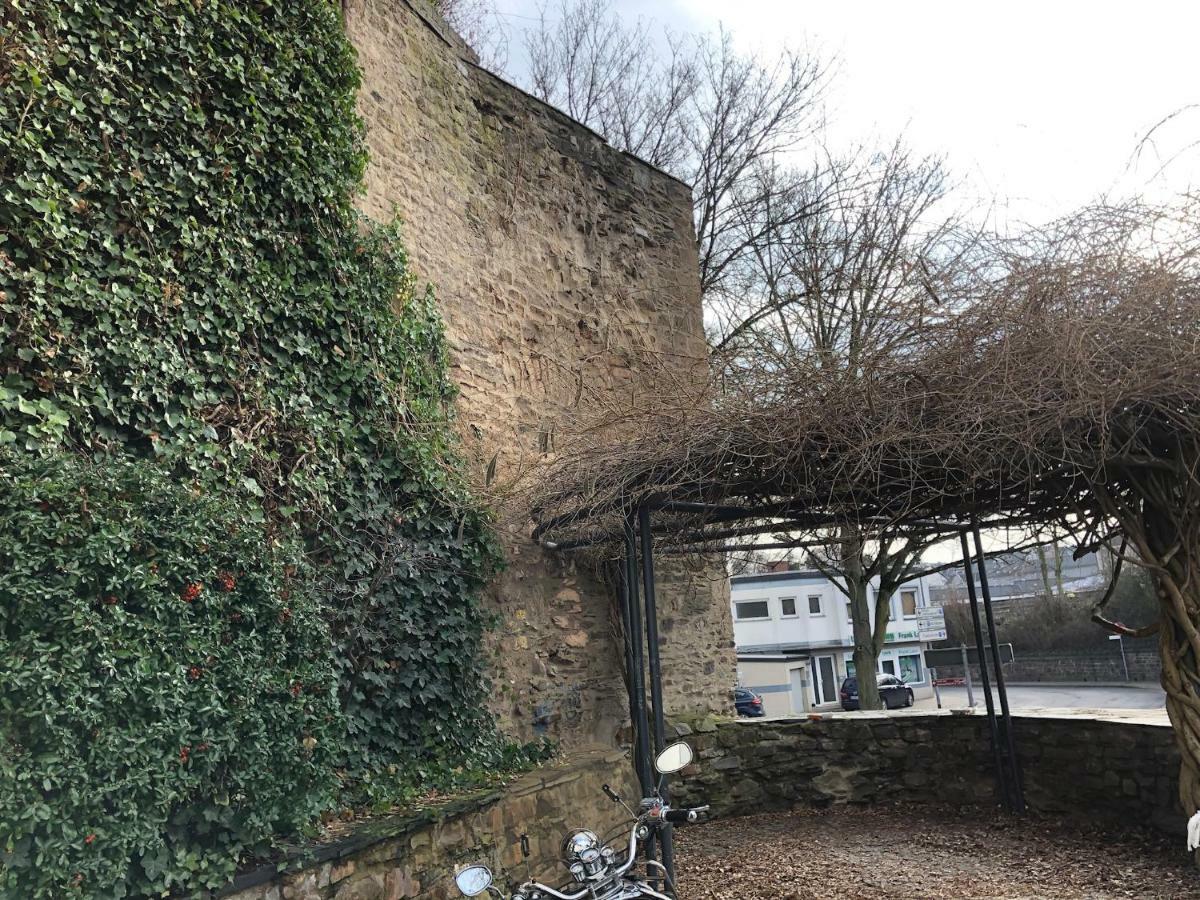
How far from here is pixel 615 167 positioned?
28.4 ft

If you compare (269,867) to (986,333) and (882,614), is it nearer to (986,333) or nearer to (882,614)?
(986,333)

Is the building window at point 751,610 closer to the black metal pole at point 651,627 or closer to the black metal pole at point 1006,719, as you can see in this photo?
the black metal pole at point 1006,719

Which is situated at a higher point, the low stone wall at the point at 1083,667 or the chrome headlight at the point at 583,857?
the chrome headlight at the point at 583,857

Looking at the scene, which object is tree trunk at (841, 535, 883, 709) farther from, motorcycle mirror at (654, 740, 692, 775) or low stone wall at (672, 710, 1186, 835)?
motorcycle mirror at (654, 740, 692, 775)

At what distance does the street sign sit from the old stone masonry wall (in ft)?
86.4

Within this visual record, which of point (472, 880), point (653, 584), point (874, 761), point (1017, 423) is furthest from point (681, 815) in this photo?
point (874, 761)

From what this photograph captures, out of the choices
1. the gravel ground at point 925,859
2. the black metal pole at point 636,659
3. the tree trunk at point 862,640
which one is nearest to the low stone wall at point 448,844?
the black metal pole at point 636,659

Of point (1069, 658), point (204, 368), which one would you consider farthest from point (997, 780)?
point (1069, 658)

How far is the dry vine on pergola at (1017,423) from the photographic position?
421cm

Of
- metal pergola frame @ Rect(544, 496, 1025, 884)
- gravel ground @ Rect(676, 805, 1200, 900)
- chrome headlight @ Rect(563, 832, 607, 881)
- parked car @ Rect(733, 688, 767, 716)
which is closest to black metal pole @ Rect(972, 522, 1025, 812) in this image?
metal pergola frame @ Rect(544, 496, 1025, 884)

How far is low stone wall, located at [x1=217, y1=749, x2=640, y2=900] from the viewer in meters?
3.37

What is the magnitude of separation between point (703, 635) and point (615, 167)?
4.38 meters

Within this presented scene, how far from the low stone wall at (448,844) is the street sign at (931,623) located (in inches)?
1152

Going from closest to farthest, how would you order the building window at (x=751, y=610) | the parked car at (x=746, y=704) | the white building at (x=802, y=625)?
the parked car at (x=746, y=704) < the white building at (x=802, y=625) < the building window at (x=751, y=610)
